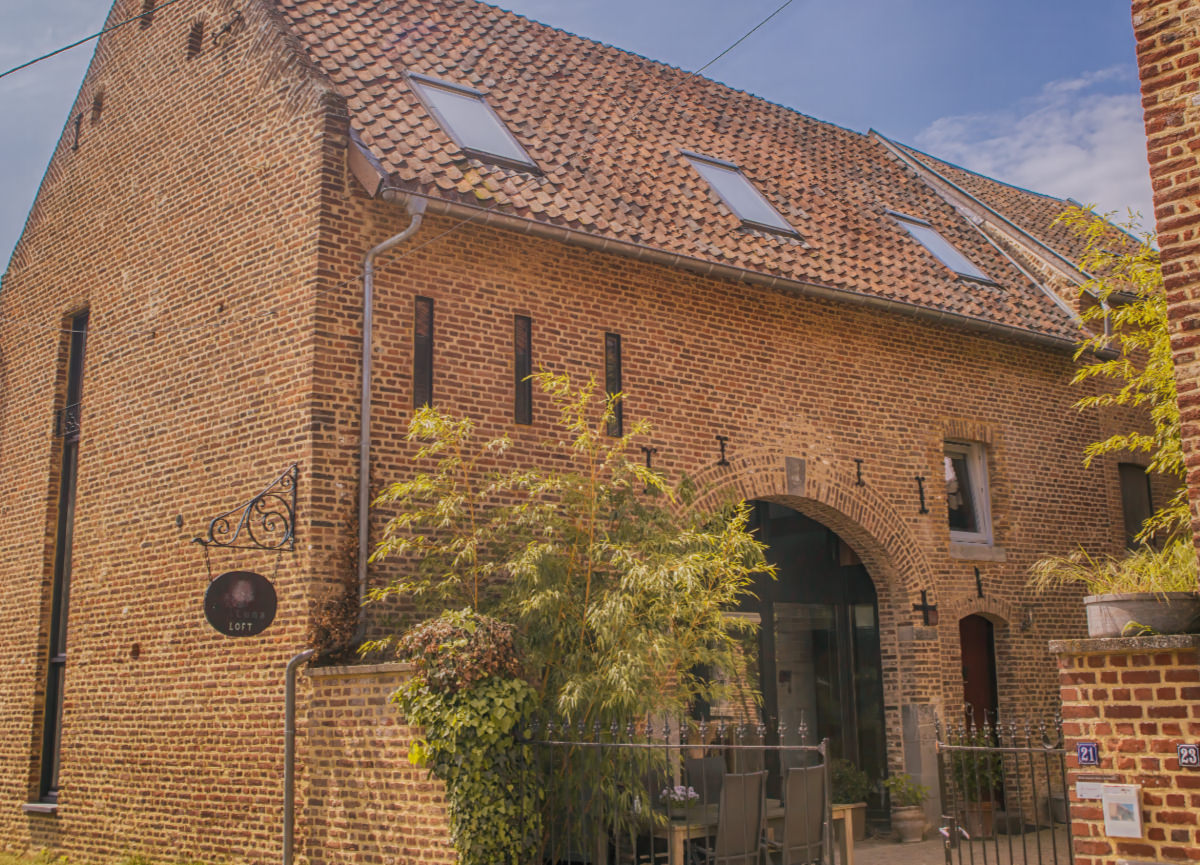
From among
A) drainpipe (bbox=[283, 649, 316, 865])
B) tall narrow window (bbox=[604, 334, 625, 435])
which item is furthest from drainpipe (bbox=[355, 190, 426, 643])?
tall narrow window (bbox=[604, 334, 625, 435])

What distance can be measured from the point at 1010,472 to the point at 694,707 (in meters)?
5.20

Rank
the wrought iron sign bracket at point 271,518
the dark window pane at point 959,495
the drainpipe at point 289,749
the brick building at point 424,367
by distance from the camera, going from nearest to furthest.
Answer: the drainpipe at point 289,749 → the wrought iron sign bracket at point 271,518 → the brick building at point 424,367 → the dark window pane at point 959,495

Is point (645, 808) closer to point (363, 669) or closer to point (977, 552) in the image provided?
point (363, 669)

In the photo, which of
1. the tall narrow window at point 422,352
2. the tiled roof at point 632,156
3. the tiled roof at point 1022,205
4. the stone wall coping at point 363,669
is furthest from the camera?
the tiled roof at point 1022,205

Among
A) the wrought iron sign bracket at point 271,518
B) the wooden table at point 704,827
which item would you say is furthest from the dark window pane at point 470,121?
the wooden table at point 704,827

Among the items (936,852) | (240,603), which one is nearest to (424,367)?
(240,603)

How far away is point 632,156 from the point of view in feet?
43.0

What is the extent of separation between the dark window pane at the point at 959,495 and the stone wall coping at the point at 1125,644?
8529 mm

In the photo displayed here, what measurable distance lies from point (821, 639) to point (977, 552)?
80.8 inches

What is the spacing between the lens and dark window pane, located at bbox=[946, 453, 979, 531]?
14.1 m

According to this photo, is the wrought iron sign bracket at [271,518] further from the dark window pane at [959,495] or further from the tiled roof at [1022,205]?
the tiled roof at [1022,205]

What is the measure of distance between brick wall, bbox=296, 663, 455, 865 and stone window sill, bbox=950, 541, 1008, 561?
745cm

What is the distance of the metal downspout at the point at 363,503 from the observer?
30.2 ft

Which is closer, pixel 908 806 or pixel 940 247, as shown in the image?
pixel 908 806
